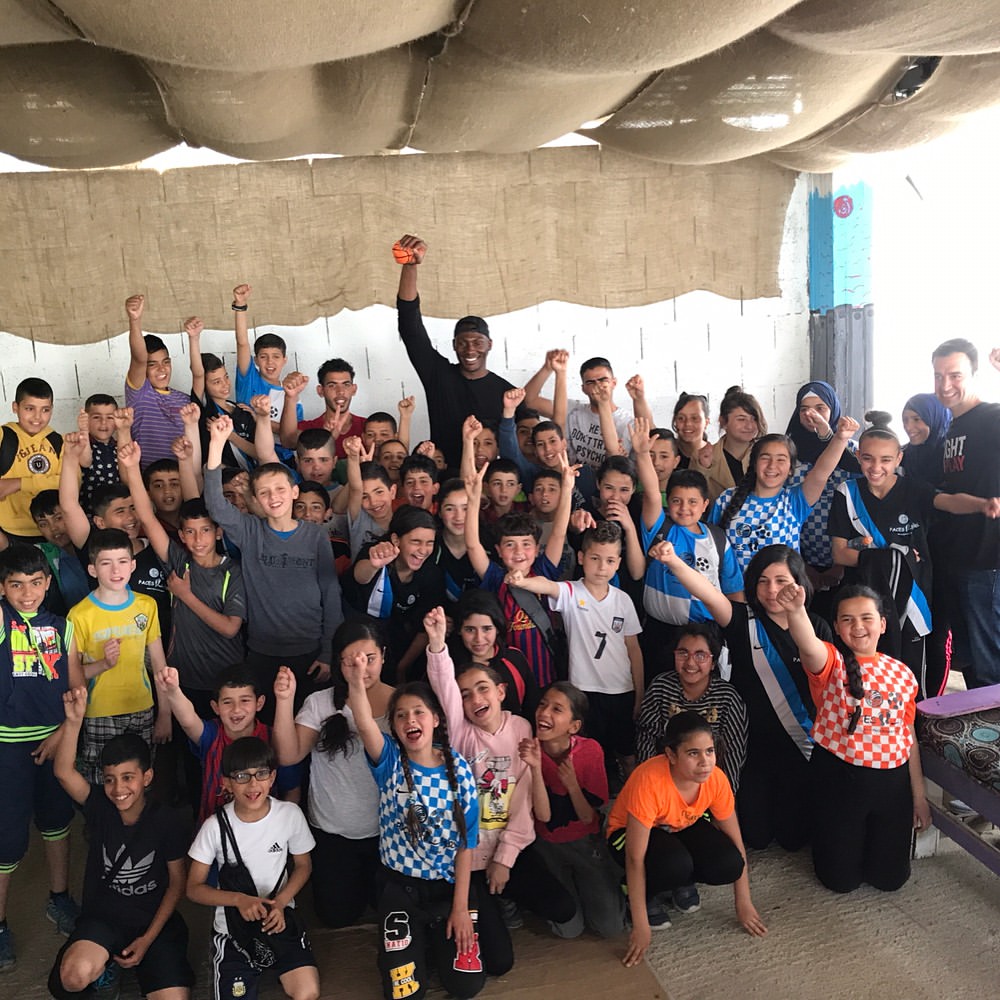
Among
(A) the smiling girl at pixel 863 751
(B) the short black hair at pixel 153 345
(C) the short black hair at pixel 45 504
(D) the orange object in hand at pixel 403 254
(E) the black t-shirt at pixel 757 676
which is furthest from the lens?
(B) the short black hair at pixel 153 345

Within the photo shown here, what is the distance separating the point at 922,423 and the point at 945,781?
1596mm

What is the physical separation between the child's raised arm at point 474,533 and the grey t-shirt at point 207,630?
2.61ft

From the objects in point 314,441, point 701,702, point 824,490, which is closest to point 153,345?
point 314,441

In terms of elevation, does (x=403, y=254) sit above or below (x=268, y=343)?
above

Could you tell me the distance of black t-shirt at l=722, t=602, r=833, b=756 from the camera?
300cm

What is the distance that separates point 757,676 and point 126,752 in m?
1.97

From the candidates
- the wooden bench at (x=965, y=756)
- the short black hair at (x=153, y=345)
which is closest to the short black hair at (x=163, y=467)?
the short black hair at (x=153, y=345)

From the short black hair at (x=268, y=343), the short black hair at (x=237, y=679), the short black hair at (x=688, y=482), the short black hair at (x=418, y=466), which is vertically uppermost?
the short black hair at (x=268, y=343)

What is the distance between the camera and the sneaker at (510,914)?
270cm

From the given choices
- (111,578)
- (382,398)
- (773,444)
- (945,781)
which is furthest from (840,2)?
(382,398)

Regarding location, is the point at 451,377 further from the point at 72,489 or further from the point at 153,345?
the point at 72,489

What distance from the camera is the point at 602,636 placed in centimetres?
315

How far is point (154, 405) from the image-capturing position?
4.20m

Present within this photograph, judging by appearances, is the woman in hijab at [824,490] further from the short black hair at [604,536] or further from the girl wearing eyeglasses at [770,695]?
the short black hair at [604,536]
